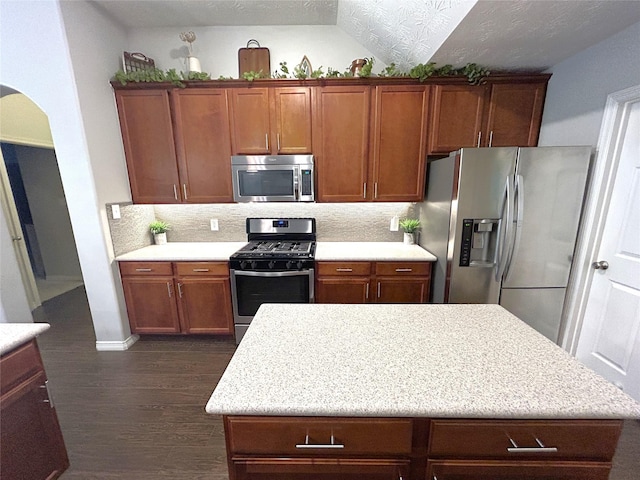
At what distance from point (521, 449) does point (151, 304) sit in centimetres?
295

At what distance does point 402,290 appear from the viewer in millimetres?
2596

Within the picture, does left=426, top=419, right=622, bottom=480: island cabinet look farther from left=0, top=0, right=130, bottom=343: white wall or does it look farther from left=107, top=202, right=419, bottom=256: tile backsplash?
left=0, top=0, right=130, bottom=343: white wall

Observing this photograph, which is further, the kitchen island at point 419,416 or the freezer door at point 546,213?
the freezer door at point 546,213

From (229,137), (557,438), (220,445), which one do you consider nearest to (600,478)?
(557,438)

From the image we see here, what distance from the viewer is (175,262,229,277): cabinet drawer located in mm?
2611

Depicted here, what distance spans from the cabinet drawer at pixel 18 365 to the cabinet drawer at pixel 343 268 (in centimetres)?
190

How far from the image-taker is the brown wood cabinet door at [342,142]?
2.53 meters

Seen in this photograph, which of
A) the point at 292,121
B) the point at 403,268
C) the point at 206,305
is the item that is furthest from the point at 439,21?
the point at 206,305

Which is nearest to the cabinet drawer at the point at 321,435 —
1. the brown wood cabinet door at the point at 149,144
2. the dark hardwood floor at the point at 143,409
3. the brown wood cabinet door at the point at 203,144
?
the dark hardwood floor at the point at 143,409

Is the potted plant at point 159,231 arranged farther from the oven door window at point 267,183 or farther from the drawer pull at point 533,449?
the drawer pull at point 533,449

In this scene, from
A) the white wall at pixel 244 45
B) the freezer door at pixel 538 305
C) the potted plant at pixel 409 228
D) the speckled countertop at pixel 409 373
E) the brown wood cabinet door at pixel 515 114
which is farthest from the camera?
the potted plant at pixel 409 228

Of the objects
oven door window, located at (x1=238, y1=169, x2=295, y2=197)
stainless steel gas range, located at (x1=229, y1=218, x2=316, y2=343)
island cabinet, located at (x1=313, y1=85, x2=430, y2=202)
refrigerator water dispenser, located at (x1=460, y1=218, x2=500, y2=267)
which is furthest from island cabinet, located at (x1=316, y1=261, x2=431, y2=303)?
oven door window, located at (x1=238, y1=169, x2=295, y2=197)

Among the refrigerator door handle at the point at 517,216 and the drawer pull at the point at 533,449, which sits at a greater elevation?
the refrigerator door handle at the point at 517,216

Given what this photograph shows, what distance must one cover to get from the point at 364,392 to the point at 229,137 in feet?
8.30
